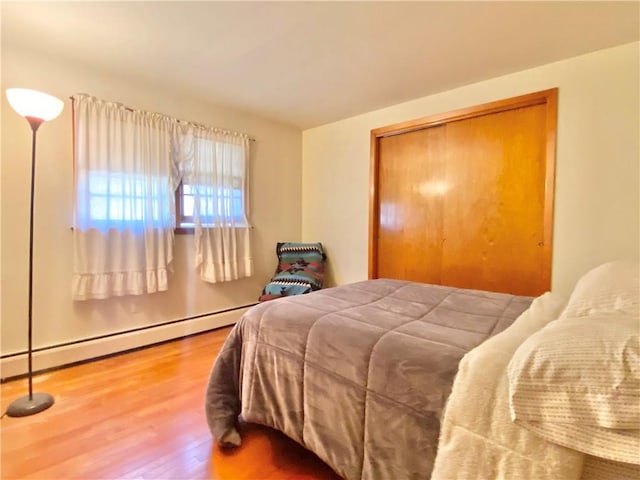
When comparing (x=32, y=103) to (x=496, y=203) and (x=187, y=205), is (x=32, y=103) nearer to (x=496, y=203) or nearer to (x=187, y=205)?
(x=187, y=205)

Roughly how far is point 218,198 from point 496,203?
102 inches

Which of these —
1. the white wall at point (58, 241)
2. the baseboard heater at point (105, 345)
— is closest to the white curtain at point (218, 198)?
the white wall at point (58, 241)

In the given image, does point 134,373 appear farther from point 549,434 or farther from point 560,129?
point 560,129

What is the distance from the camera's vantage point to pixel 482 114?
2.83m

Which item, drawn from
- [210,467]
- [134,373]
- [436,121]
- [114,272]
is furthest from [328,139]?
[210,467]

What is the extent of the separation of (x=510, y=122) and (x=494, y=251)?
108 cm

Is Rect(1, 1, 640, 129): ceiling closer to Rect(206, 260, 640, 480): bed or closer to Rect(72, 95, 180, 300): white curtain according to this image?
Rect(72, 95, 180, 300): white curtain

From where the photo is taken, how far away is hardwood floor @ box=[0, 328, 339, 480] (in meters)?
1.39

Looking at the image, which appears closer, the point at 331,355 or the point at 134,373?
the point at 331,355

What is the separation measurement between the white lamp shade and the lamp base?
165 cm

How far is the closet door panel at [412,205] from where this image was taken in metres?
3.14

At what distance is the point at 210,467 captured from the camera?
1.41 meters

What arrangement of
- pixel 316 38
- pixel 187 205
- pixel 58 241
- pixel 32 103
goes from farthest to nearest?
pixel 187 205 → pixel 58 241 → pixel 316 38 → pixel 32 103

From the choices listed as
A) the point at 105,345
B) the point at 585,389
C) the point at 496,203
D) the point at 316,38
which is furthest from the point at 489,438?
the point at 105,345
